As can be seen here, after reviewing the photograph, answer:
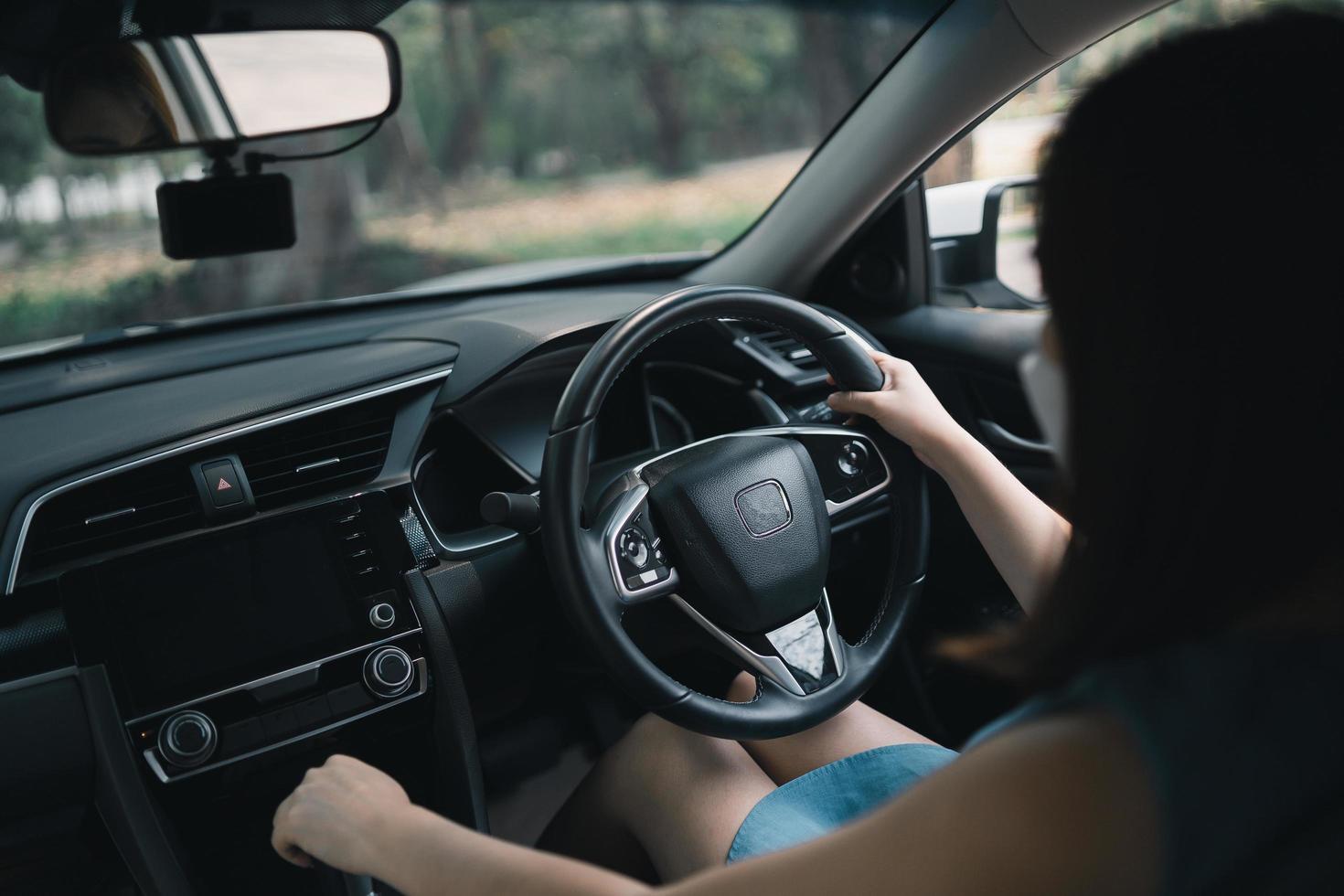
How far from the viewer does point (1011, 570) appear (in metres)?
1.72

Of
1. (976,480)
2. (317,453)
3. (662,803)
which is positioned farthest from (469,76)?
(662,803)

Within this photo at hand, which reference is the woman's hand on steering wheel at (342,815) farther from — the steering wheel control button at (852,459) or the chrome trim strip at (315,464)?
the steering wheel control button at (852,459)

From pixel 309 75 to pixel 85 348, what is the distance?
77cm

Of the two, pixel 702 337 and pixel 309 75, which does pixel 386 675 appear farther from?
pixel 309 75

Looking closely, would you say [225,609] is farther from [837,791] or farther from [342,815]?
[837,791]

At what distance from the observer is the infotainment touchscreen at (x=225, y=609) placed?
5.86ft

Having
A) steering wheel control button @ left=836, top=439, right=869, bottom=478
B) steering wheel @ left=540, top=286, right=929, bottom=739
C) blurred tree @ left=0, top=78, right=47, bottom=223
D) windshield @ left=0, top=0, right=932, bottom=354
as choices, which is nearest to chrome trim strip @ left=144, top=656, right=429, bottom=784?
steering wheel @ left=540, top=286, right=929, bottom=739

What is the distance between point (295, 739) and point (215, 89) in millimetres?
1318

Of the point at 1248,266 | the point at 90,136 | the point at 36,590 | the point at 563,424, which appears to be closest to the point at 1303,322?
the point at 1248,266

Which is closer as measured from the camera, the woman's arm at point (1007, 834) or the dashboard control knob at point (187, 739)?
the woman's arm at point (1007, 834)

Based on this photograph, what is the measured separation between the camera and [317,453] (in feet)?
6.65

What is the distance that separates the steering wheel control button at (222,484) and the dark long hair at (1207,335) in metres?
1.47

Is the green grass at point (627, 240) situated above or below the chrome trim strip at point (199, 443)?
below

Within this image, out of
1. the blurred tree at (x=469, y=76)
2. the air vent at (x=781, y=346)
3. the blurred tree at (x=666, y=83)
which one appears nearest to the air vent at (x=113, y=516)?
the air vent at (x=781, y=346)
